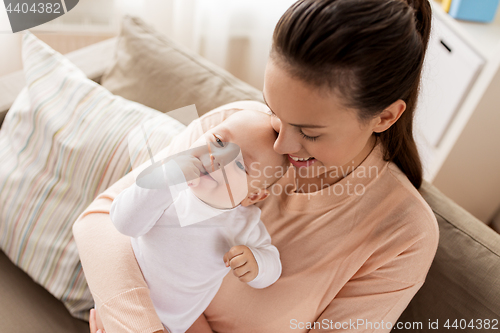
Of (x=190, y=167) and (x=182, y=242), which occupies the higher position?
(x=190, y=167)

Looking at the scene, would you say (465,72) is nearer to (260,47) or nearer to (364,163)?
(364,163)

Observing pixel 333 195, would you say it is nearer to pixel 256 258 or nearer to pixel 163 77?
pixel 256 258

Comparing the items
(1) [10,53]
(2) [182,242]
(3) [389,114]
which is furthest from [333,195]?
(1) [10,53]

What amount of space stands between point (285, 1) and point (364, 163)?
56.1 inches

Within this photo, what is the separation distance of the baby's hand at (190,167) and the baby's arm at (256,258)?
0.59 ft

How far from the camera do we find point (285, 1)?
6.92 feet

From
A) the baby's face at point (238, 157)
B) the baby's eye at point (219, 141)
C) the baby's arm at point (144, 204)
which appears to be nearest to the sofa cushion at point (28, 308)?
the baby's arm at point (144, 204)

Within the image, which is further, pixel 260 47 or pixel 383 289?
pixel 260 47

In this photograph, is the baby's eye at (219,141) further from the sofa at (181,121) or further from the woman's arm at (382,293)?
the woman's arm at (382,293)

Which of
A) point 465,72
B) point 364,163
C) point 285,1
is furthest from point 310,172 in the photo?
point 285,1

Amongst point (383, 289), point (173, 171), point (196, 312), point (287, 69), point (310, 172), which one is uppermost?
point (287, 69)

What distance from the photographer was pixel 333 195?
3.21 ft

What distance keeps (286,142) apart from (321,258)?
0.35 m

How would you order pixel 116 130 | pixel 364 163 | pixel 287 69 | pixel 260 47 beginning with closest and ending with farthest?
pixel 287 69, pixel 364 163, pixel 116 130, pixel 260 47
